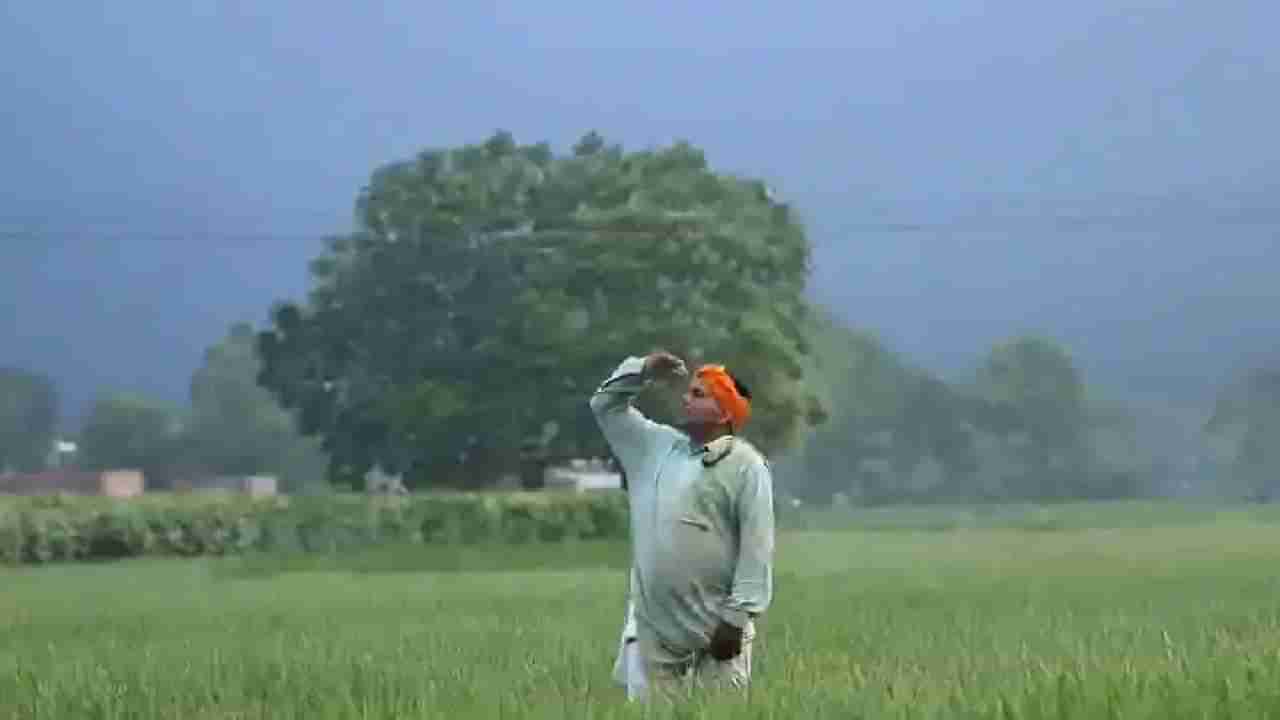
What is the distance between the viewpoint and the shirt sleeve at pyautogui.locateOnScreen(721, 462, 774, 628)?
7055 millimetres

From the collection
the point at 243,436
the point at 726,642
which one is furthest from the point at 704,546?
the point at 243,436

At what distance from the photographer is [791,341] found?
197ft

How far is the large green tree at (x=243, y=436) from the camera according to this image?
4365 inches

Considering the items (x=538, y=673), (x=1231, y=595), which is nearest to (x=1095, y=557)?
(x=1231, y=595)

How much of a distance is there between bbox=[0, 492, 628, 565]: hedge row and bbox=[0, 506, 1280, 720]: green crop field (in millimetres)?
3711

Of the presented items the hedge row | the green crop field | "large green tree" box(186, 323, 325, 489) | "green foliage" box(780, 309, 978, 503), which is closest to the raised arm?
the green crop field

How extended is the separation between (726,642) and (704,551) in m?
0.29

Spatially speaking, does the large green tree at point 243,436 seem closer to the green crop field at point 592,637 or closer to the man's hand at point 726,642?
the green crop field at point 592,637

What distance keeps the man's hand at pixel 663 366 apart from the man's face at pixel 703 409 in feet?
0.54

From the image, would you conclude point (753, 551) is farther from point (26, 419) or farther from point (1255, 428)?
point (1255, 428)

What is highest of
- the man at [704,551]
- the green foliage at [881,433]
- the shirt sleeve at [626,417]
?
the green foliage at [881,433]

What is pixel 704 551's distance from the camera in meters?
7.18

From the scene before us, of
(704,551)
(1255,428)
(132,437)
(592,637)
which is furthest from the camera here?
(1255,428)

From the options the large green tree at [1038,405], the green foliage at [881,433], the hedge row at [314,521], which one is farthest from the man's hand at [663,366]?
the large green tree at [1038,405]
